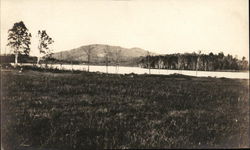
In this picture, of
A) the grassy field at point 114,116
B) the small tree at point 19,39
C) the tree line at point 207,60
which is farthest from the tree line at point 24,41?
the tree line at point 207,60

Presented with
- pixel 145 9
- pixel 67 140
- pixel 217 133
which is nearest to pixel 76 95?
pixel 67 140

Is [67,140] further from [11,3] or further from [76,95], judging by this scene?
[11,3]

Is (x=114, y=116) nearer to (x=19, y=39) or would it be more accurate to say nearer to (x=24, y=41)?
(x=19, y=39)

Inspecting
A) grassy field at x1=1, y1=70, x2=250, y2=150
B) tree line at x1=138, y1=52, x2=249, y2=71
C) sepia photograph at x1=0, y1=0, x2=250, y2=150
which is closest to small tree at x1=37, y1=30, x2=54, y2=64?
sepia photograph at x1=0, y1=0, x2=250, y2=150

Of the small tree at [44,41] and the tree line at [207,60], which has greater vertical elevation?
the small tree at [44,41]

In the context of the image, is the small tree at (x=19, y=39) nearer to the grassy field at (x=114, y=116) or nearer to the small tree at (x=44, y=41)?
the small tree at (x=44, y=41)

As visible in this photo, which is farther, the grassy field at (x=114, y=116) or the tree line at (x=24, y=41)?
the tree line at (x=24, y=41)
